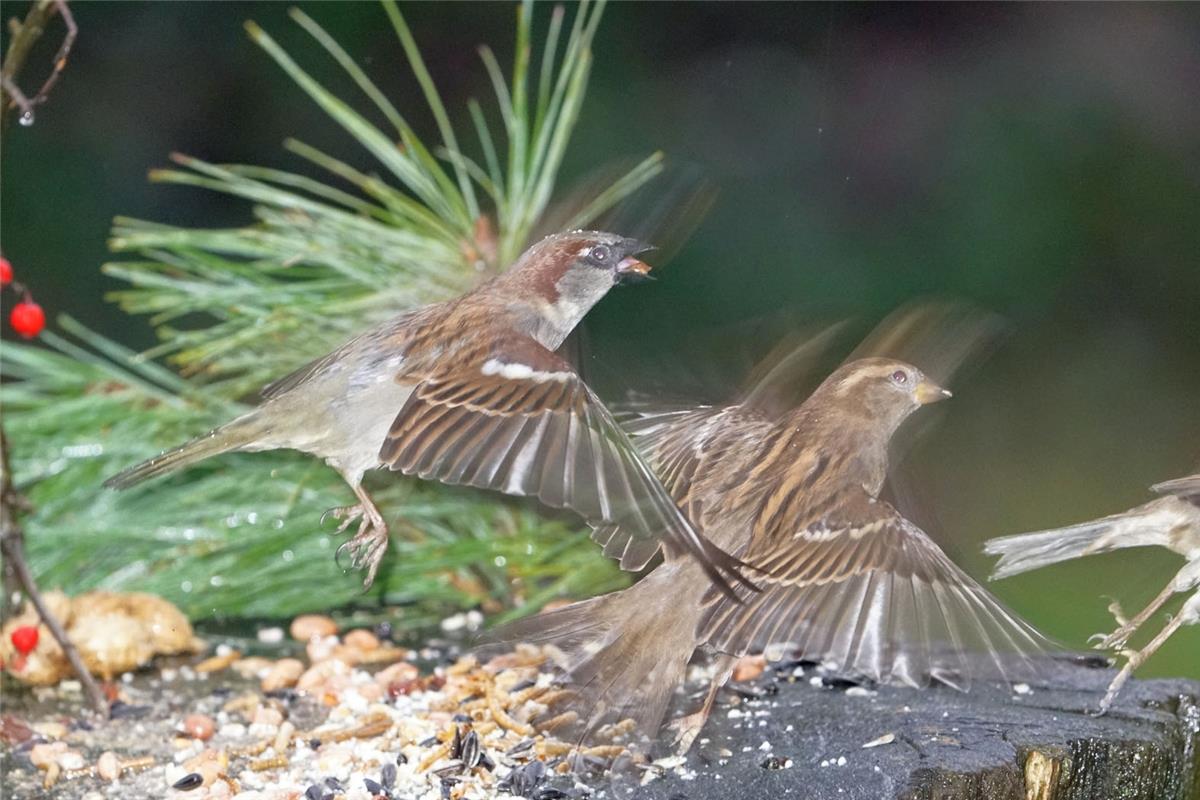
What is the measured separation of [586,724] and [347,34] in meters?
1.51

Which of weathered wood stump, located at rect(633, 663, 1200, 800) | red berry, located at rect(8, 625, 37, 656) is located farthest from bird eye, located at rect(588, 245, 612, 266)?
red berry, located at rect(8, 625, 37, 656)

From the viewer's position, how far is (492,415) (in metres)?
1.14

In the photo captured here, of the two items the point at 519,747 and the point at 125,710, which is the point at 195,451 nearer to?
the point at 519,747

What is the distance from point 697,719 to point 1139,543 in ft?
1.48

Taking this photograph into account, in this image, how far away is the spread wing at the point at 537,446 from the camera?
1.09m

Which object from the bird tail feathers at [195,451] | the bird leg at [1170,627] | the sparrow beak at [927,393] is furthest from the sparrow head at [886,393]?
the bird tail feathers at [195,451]

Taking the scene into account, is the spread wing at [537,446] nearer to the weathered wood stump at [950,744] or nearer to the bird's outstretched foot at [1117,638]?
the weathered wood stump at [950,744]

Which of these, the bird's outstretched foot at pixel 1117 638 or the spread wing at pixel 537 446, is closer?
the spread wing at pixel 537 446

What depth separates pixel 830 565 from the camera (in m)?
1.17

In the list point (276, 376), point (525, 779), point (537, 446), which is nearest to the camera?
point (537, 446)

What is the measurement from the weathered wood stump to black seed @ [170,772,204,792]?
1.53 ft

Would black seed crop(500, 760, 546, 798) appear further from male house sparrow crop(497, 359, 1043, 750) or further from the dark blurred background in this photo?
the dark blurred background

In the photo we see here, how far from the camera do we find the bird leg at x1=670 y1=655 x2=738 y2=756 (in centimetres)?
128

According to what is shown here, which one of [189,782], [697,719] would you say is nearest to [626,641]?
[697,719]
